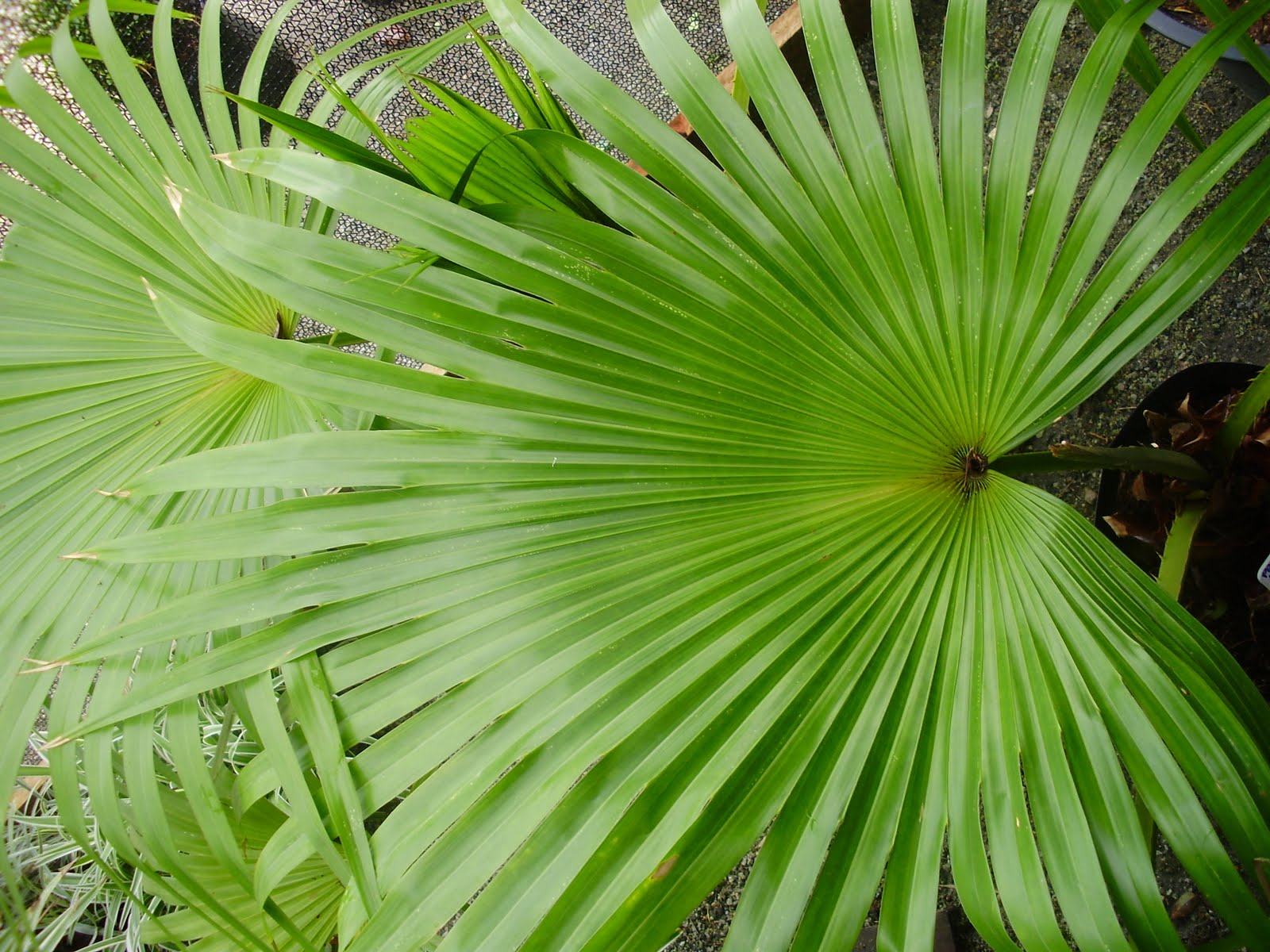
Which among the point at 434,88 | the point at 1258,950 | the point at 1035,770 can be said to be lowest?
the point at 1258,950

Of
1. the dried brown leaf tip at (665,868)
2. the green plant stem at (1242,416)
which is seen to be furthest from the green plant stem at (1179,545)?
the dried brown leaf tip at (665,868)

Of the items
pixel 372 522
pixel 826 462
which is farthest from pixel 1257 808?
pixel 372 522

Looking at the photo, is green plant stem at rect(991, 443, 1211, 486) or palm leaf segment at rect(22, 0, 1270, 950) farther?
green plant stem at rect(991, 443, 1211, 486)

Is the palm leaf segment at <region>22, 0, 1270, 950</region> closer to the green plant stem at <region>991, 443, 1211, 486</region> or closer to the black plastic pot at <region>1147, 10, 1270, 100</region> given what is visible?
the green plant stem at <region>991, 443, 1211, 486</region>

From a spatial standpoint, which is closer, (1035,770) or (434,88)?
(1035,770)

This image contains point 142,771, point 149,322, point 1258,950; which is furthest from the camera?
point 149,322

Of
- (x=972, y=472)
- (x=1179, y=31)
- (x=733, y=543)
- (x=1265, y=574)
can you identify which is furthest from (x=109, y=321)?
(x=1179, y=31)

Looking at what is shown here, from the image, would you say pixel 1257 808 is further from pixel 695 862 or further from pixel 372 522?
pixel 372 522

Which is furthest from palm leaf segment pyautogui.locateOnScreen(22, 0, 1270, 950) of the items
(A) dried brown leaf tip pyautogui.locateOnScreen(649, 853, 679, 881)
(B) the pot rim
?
(B) the pot rim
